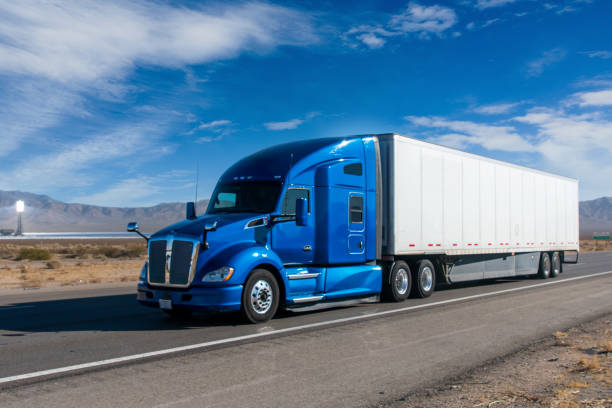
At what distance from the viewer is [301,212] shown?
10500 millimetres

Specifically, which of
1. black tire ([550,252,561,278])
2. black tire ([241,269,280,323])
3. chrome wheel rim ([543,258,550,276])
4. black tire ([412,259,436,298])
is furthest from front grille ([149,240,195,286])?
black tire ([550,252,561,278])

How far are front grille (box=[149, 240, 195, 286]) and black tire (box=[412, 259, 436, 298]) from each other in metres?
6.49


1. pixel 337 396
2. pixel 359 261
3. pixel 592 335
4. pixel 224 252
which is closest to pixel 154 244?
pixel 224 252

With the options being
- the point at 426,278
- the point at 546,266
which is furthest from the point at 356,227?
the point at 546,266

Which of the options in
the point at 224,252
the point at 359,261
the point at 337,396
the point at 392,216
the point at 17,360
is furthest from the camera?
the point at 392,216

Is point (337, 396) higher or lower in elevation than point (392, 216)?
lower

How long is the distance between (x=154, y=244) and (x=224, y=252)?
1.35 meters

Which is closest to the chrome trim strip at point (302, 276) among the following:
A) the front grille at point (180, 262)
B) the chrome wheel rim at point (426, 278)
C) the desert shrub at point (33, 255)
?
the front grille at point (180, 262)

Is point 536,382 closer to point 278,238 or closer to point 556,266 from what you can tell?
point 278,238

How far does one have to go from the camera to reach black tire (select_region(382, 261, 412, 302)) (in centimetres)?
1320

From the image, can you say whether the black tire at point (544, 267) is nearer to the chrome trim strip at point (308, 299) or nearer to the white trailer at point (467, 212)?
the white trailer at point (467, 212)

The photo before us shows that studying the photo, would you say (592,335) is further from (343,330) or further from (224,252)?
(224,252)

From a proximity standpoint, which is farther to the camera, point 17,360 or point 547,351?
point 547,351

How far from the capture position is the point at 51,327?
9945mm
